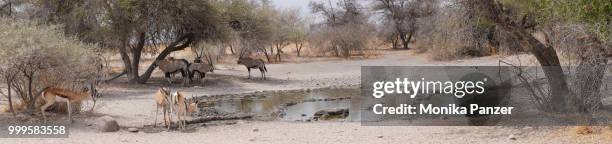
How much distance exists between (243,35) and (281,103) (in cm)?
1284

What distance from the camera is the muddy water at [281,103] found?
1955cm

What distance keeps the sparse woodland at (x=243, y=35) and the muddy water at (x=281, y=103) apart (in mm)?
3892

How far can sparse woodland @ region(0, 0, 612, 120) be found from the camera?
488 inches

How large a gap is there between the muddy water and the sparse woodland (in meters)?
3.89

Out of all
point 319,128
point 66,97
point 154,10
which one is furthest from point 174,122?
point 154,10

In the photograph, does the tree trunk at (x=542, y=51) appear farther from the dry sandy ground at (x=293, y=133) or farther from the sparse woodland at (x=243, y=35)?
the dry sandy ground at (x=293, y=133)

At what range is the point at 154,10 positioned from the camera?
26.8m

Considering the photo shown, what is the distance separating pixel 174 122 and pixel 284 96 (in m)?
9.12

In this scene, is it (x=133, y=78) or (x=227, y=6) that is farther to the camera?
(x=227, y=6)

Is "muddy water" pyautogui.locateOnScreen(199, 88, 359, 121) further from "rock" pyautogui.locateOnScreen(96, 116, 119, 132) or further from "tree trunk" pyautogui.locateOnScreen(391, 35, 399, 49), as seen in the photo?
"tree trunk" pyautogui.locateOnScreen(391, 35, 399, 49)

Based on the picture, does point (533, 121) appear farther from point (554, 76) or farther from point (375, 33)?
point (375, 33)

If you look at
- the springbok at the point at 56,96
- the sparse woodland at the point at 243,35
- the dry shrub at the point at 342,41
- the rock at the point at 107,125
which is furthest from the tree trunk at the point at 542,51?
the dry shrub at the point at 342,41

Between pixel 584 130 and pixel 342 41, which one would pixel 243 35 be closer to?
pixel 342 41

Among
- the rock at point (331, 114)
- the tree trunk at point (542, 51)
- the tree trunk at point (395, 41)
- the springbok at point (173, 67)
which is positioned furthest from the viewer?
the tree trunk at point (395, 41)
